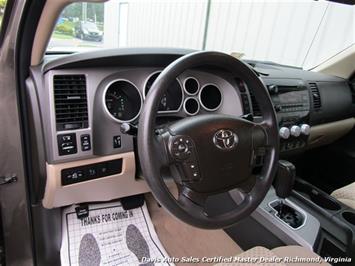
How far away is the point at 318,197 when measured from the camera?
1279mm

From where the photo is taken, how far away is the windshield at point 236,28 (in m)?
1.42

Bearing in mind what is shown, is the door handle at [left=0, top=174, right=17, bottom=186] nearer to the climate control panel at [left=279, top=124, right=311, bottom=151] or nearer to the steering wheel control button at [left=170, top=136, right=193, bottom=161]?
the steering wheel control button at [left=170, top=136, right=193, bottom=161]

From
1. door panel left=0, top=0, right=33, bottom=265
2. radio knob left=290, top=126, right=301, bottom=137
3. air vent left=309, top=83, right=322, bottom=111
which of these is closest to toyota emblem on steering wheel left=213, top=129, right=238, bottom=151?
door panel left=0, top=0, right=33, bottom=265

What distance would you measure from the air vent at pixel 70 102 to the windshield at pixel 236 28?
285 millimetres

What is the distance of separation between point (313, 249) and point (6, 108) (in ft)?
3.68

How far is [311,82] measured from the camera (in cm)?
157

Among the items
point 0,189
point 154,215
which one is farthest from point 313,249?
point 0,189

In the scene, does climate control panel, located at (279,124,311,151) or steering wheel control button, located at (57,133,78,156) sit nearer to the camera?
steering wheel control button, located at (57,133,78,156)

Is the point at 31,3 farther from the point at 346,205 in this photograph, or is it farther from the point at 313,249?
the point at 346,205

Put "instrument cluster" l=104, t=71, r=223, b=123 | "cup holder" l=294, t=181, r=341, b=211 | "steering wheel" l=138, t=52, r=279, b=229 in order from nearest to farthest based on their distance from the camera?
1. "steering wheel" l=138, t=52, r=279, b=229
2. "instrument cluster" l=104, t=71, r=223, b=123
3. "cup holder" l=294, t=181, r=341, b=211

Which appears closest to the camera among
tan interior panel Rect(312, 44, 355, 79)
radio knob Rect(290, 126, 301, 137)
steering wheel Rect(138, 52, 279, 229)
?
steering wheel Rect(138, 52, 279, 229)

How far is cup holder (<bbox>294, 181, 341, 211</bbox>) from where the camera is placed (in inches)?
47.2

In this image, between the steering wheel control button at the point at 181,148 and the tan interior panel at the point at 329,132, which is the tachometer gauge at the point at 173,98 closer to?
the steering wheel control button at the point at 181,148

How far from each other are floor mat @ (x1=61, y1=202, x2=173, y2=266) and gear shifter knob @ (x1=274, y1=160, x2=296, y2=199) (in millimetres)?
556
